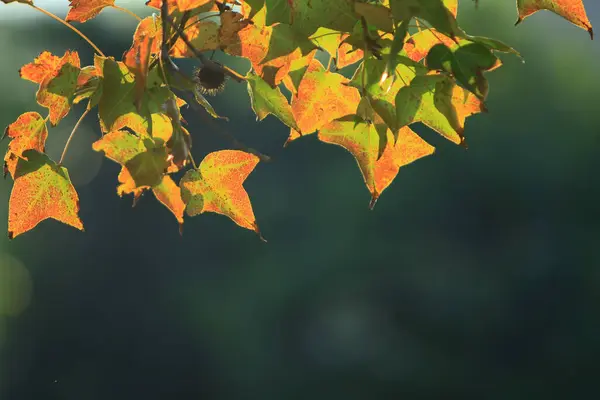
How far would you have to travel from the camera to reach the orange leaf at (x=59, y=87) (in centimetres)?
130

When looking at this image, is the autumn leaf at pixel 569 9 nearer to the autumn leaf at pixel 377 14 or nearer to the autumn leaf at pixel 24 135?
the autumn leaf at pixel 377 14

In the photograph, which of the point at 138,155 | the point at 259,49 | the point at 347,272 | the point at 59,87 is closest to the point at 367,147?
the point at 259,49

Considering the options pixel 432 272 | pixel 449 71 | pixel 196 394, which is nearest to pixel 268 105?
pixel 449 71

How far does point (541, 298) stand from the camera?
792 inches

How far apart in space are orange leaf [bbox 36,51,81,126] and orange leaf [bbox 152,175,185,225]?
0.59 ft

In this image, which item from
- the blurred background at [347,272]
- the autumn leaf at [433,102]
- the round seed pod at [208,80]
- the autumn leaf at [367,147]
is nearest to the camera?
the autumn leaf at [433,102]

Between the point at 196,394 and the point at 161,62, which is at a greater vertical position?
the point at 161,62

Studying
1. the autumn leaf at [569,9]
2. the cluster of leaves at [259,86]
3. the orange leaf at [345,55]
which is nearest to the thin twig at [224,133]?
the cluster of leaves at [259,86]

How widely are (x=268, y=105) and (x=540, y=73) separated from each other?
832 inches

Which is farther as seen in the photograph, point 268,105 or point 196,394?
point 196,394

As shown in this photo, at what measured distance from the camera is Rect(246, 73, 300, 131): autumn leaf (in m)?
1.39

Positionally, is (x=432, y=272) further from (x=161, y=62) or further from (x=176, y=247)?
(x=161, y=62)

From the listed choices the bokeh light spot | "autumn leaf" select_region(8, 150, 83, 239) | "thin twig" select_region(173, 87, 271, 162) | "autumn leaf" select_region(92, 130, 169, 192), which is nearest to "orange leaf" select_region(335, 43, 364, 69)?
"thin twig" select_region(173, 87, 271, 162)

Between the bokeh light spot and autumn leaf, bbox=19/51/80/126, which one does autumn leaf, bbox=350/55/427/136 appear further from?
the bokeh light spot
